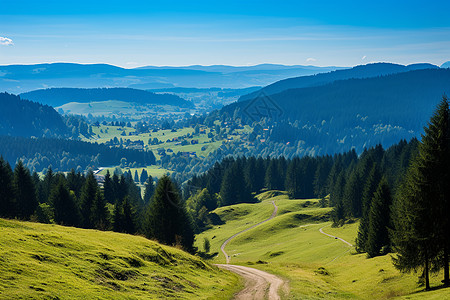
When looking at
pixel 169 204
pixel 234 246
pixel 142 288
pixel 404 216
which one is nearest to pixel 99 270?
pixel 142 288

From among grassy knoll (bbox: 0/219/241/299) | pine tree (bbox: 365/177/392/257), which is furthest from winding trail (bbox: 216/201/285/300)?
pine tree (bbox: 365/177/392/257)

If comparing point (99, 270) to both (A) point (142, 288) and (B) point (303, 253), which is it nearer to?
(A) point (142, 288)

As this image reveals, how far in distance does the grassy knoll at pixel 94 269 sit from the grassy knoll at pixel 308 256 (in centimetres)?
966

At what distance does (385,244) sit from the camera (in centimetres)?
6397

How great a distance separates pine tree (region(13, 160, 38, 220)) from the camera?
84000 mm

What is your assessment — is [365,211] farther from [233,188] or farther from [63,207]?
[233,188]

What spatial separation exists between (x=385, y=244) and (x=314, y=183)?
10823 cm

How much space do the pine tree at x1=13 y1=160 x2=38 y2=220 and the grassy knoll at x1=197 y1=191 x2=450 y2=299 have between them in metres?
40.3

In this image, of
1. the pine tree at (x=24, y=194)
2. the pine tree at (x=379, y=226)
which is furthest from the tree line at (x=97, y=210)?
the pine tree at (x=379, y=226)

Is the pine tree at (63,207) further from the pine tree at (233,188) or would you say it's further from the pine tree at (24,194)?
the pine tree at (233,188)

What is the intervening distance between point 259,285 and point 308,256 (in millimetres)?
37633

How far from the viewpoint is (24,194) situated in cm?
8456

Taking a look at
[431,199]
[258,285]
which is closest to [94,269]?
[258,285]

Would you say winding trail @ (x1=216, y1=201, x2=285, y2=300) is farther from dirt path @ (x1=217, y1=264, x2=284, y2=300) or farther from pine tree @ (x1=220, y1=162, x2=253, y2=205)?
pine tree @ (x1=220, y1=162, x2=253, y2=205)
